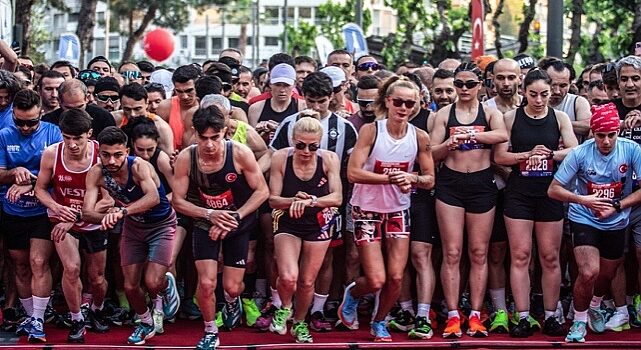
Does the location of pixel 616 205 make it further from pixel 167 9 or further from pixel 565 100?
pixel 167 9

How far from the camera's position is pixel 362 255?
971cm

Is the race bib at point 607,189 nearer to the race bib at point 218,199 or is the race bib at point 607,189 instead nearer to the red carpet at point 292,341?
the red carpet at point 292,341

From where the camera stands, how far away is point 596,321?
33.4 feet

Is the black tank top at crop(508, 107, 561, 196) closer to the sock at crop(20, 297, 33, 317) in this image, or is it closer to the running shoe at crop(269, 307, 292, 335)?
the running shoe at crop(269, 307, 292, 335)

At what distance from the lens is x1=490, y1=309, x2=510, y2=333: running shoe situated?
10148 mm

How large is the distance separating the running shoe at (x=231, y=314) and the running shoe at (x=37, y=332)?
4.91 ft

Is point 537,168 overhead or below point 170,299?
overhead

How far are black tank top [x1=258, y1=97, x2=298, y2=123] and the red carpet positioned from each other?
74.6 inches

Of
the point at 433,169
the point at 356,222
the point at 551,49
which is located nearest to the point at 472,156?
the point at 433,169

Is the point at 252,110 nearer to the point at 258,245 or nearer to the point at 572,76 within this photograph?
the point at 258,245

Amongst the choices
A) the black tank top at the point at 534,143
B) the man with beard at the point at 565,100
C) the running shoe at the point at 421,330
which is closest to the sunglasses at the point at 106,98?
the running shoe at the point at 421,330

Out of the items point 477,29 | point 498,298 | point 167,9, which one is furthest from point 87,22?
point 498,298

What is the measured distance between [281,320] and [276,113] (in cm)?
196

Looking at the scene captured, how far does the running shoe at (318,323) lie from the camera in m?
10.3
